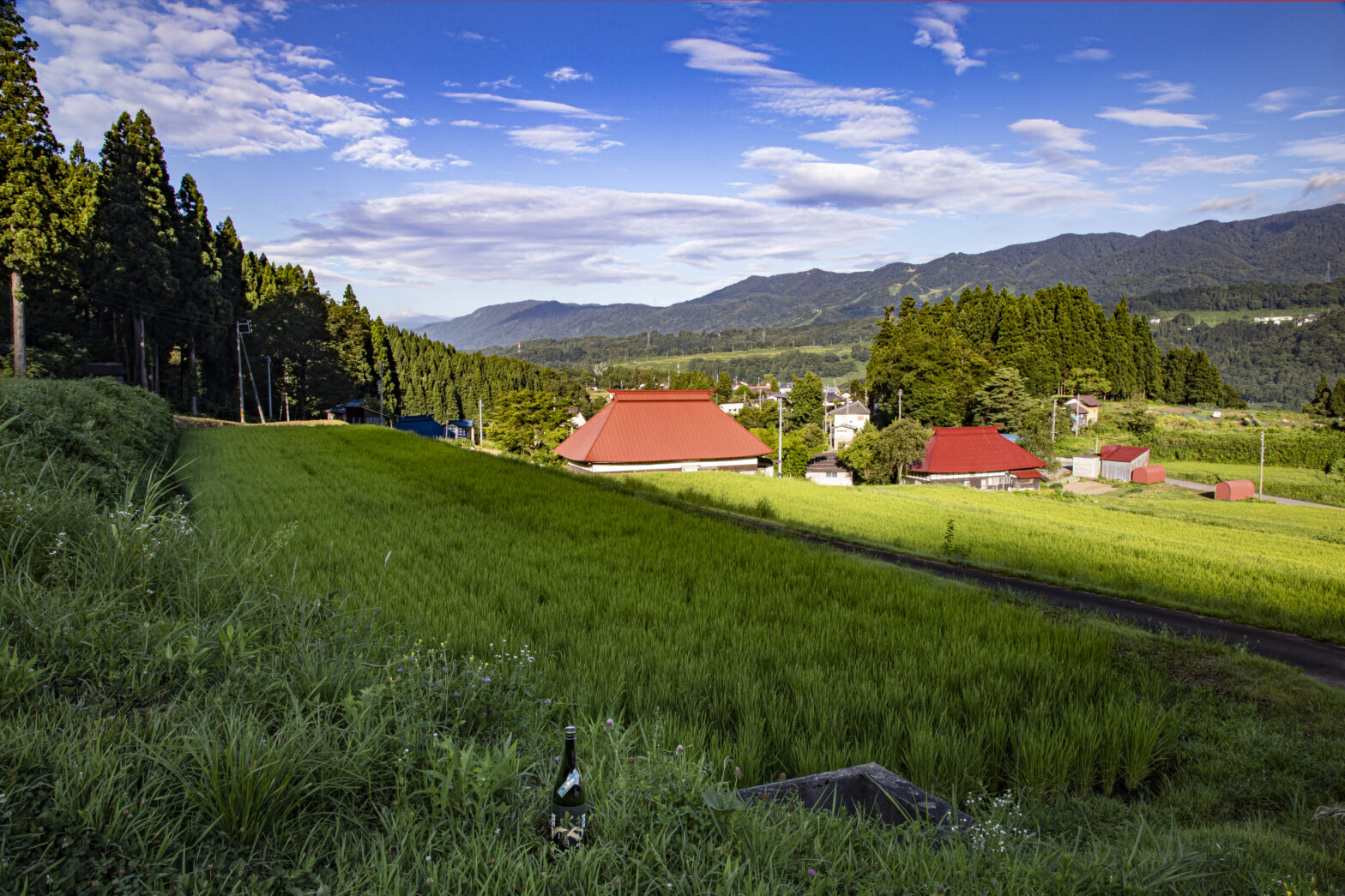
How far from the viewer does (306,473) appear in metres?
14.6

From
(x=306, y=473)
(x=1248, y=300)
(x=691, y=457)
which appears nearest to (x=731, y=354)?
(x=1248, y=300)

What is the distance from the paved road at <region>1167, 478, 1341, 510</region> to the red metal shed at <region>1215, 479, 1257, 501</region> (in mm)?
993

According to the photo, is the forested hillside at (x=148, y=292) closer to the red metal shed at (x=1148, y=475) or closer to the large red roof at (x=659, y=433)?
the large red roof at (x=659, y=433)

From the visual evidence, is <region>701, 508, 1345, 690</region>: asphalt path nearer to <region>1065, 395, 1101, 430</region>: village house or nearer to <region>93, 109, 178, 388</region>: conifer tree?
<region>93, 109, 178, 388</region>: conifer tree

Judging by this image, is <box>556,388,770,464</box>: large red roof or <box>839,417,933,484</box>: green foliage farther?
<box>839,417,933,484</box>: green foliage

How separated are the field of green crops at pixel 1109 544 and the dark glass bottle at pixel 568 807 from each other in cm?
883

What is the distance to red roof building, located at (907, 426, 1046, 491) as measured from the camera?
3800 cm

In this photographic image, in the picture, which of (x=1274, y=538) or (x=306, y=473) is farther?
(x=1274, y=538)

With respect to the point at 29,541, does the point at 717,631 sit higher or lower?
lower

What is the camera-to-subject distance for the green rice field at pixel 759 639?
324 centimetres

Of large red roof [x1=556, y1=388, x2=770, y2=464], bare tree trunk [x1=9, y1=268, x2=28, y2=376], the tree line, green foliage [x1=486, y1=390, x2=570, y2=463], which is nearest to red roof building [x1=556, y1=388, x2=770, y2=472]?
large red roof [x1=556, y1=388, x2=770, y2=464]

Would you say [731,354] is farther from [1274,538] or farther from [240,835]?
[240,835]

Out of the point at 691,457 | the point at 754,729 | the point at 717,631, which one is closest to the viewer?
the point at 754,729

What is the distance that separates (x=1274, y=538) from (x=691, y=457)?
20.2 meters
